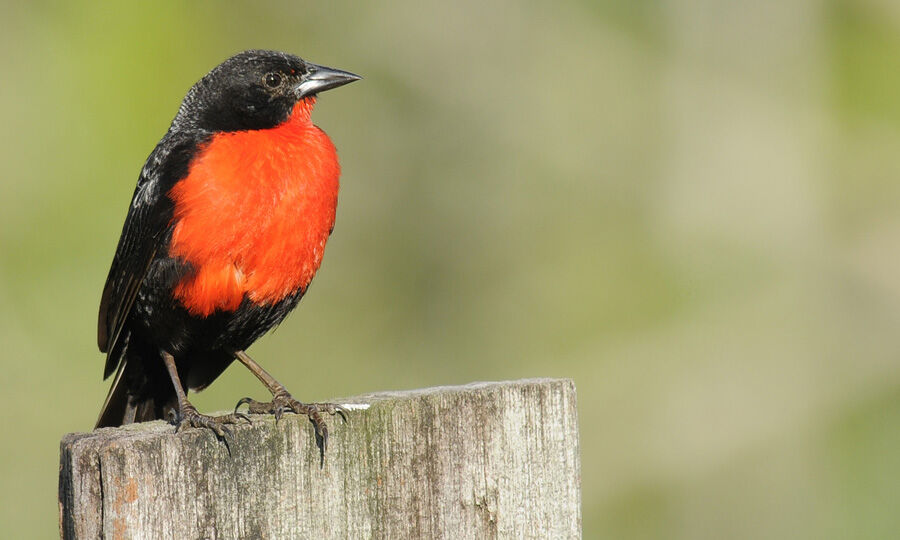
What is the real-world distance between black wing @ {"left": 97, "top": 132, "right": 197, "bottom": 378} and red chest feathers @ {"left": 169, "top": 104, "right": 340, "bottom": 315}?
6cm

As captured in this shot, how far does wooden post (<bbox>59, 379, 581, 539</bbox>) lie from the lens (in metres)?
2.25

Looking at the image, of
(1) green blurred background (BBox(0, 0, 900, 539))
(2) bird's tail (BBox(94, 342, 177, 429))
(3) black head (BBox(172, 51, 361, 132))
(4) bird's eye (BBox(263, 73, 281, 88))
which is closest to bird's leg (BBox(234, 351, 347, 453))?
(2) bird's tail (BBox(94, 342, 177, 429))

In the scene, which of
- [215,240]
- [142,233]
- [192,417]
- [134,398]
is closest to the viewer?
[192,417]

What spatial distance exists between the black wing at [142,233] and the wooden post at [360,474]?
129 centimetres

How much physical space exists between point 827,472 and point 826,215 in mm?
2134

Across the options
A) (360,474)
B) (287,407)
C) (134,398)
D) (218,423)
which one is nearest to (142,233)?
(134,398)

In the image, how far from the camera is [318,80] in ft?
14.6

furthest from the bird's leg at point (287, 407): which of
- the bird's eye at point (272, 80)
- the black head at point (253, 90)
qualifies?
the bird's eye at point (272, 80)

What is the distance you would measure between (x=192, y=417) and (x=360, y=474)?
2.08ft

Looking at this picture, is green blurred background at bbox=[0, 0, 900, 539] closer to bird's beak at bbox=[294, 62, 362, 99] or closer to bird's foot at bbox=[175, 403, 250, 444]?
bird's beak at bbox=[294, 62, 362, 99]

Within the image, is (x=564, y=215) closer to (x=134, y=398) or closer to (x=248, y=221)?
(x=134, y=398)

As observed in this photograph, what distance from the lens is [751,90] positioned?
9672mm

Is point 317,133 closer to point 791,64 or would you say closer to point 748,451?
point 748,451

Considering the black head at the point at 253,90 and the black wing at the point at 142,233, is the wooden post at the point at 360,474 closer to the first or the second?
the black wing at the point at 142,233
